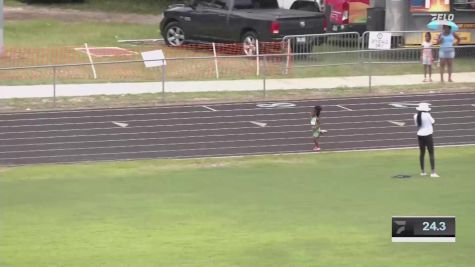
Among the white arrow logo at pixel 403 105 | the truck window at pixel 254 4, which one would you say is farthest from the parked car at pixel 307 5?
the white arrow logo at pixel 403 105

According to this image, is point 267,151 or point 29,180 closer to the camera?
point 29,180

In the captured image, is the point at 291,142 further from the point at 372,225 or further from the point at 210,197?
the point at 372,225

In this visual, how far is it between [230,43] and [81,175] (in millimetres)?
13890

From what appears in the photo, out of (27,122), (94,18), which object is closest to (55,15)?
(94,18)

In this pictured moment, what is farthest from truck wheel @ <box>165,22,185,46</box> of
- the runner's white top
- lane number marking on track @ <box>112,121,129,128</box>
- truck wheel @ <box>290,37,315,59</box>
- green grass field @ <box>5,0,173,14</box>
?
the runner's white top

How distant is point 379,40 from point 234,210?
15.5 meters

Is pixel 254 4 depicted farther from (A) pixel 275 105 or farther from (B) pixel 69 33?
(A) pixel 275 105

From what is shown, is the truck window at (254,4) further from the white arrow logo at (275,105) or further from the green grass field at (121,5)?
the green grass field at (121,5)

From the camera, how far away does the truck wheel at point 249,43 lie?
109 ft

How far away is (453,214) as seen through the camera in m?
16.8

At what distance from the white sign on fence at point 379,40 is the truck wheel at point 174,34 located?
7122 mm

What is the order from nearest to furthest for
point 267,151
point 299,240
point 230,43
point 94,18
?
1. point 299,240
2. point 267,151
3. point 230,43
4. point 94,18

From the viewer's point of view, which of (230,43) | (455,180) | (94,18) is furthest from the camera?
(94,18)

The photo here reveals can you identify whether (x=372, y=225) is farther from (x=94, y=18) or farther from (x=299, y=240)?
(x=94, y=18)
